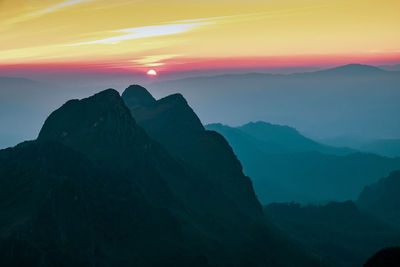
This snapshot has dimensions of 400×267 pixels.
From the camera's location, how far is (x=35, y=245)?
9900 cm

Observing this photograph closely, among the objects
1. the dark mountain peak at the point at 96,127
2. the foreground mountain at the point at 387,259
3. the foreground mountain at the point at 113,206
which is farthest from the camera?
the dark mountain peak at the point at 96,127

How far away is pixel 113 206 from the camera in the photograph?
128000 mm

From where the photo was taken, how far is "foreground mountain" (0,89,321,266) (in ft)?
350

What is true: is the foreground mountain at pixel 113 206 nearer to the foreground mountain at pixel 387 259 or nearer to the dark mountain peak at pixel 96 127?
the dark mountain peak at pixel 96 127

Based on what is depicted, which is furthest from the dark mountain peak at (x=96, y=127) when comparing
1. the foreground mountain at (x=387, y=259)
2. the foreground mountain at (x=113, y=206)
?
the foreground mountain at (x=387, y=259)

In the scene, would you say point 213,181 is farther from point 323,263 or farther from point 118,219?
point 118,219

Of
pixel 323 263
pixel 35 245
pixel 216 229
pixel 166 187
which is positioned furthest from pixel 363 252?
pixel 35 245

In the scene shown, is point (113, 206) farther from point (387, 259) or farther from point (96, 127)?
point (387, 259)

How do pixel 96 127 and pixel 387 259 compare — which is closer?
pixel 387 259

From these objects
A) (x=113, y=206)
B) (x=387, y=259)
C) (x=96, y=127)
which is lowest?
(x=387, y=259)

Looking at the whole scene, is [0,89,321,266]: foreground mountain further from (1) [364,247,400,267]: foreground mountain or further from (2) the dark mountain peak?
(1) [364,247,400,267]: foreground mountain

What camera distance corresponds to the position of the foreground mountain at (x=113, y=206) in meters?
107

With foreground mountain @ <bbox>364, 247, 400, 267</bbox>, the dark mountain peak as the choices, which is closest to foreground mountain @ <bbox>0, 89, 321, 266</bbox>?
the dark mountain peak

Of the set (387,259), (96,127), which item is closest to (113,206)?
(96,127)
